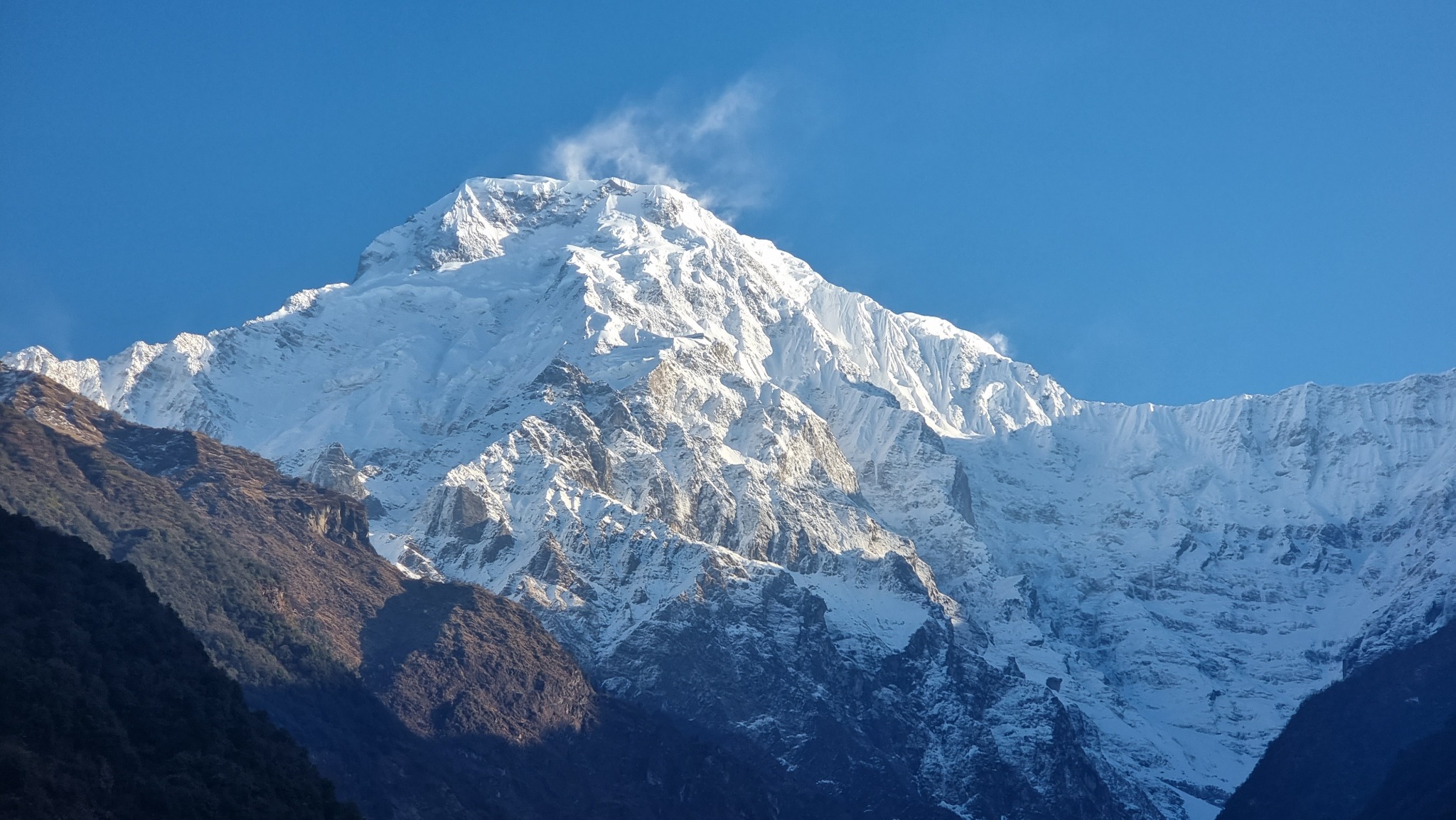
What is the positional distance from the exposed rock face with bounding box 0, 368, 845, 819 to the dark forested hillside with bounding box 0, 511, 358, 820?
1901 inches

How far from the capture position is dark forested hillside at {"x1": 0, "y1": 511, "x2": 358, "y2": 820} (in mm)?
90938

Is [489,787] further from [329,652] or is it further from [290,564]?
[290,564]

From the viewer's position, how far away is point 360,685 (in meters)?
181

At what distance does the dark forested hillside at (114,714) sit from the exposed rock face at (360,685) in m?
48.3

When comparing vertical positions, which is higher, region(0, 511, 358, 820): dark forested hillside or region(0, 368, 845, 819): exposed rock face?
region(0, 368, 845, 819): exposed rock face

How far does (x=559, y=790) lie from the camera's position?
184625mm

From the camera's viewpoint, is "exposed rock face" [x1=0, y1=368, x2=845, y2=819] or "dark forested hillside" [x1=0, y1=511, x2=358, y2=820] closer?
"dark forested hillside" [x1=0, y1=511, x2=358, y2=820]

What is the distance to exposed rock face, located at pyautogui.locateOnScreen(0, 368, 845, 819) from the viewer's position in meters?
166

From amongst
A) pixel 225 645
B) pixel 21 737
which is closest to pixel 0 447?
pixel 225 645

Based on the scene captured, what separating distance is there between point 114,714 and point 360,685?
83.2m

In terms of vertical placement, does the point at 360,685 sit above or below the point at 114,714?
above

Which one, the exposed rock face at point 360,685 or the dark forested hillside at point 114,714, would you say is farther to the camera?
the exposed rock face at point 360,685

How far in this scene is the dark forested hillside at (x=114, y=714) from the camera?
298 ft

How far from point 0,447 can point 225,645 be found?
2740 cm
